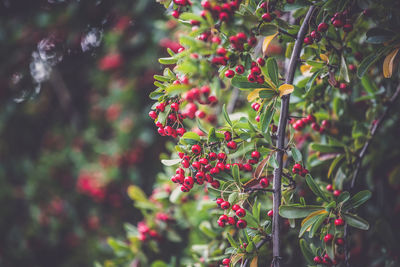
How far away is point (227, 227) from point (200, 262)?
0.20m

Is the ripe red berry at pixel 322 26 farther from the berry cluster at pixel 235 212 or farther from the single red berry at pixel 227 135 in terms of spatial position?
the berry cluster at pixel 235 212

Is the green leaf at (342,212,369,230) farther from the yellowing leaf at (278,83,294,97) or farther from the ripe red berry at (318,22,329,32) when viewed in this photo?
the ripe red berry at (318,22,329,32)

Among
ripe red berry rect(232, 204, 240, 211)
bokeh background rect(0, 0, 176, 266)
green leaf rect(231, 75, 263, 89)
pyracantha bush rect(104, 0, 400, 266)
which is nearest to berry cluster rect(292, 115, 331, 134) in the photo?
pyracantha bush rect(104, 0, 400, 266)

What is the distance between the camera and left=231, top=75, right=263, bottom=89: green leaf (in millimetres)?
990

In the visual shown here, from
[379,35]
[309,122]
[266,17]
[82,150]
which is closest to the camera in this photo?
[266,17]

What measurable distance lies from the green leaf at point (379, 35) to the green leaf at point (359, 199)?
1.65ft

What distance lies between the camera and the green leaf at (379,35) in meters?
1.04

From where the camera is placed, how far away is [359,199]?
1044mm

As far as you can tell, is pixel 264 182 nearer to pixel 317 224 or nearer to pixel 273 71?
pixel 317 224

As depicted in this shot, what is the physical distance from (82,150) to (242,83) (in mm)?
3155

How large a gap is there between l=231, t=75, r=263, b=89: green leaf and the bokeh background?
1747mm

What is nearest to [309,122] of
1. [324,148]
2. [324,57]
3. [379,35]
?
[324,148]

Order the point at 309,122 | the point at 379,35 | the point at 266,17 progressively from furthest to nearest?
the point at 309,122, the point at 379,35, the point at 266,17

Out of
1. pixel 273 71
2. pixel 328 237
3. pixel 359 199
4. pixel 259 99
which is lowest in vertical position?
pixel 328 237
